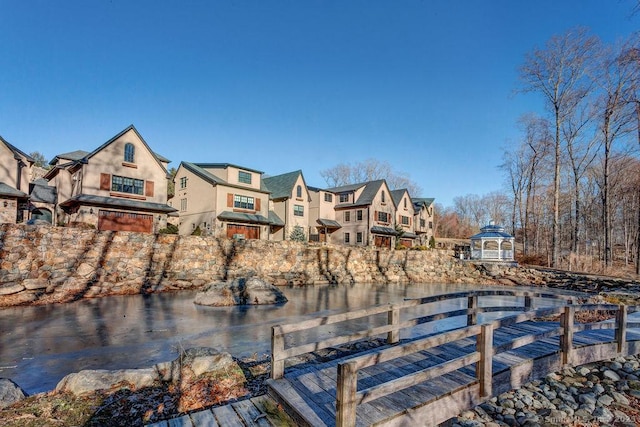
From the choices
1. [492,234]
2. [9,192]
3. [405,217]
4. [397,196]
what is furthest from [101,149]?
[405,217]

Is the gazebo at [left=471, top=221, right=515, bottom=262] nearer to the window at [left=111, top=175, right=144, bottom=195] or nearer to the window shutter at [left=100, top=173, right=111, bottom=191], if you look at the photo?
the window at [left=111, top=175, right=144, bottom=195]

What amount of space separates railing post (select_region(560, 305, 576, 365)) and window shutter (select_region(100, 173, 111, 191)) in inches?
1088

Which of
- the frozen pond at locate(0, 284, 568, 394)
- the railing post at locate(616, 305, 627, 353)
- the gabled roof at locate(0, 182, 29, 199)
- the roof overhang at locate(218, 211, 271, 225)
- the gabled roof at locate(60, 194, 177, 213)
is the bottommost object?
the frozen pond at locate(0, 284, 568, 394)

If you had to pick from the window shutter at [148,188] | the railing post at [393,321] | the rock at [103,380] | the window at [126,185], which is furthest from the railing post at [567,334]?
the window at [126,185]

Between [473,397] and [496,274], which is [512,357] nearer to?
[473,397]

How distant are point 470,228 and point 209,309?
69.6m

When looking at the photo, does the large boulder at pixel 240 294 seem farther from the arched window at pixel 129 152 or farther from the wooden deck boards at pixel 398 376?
the arched window at pixel 129 152

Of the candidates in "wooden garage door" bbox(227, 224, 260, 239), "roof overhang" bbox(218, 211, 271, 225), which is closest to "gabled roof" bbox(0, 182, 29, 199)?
"roof overhang" bbox(218, 211, 271, 225)

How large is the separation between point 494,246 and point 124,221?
3341cm

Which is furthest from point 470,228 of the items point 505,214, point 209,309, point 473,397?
point 473,397

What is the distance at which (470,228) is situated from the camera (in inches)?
2803

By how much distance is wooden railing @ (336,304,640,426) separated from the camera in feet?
10.1

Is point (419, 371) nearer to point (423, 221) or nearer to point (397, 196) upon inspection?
point (397, 196)

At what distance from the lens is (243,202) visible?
31.5 m
